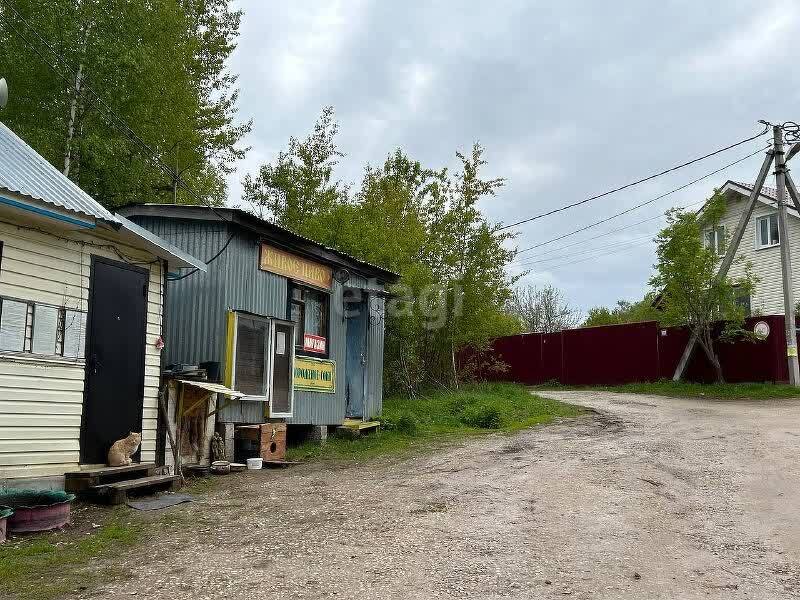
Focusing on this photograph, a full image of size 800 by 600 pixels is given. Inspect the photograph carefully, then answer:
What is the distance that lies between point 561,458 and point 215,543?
5.66 metres

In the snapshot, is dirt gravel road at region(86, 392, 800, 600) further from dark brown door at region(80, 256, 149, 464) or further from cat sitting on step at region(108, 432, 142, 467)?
dark brown door at region(80, 256, 149, 464)

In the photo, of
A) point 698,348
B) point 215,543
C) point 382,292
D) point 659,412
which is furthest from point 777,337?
point 215,543

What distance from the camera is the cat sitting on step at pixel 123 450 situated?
7777mm

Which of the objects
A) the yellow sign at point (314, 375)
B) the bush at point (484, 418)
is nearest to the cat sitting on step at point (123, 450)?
the yellow sign at point (314, 375)

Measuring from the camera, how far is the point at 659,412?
1567 centimetres

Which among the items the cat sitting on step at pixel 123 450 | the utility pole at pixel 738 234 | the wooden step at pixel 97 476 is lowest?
the wooden step at pixel 97 476

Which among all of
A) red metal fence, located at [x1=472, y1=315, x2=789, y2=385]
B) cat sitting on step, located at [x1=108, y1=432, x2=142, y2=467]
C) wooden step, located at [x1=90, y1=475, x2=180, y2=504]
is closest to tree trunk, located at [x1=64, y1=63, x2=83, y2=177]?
cat sitting on step, located at [x1=108, y1=432, x2=142, y2=467]

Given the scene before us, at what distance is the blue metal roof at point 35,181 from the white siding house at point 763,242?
2217 centimetres

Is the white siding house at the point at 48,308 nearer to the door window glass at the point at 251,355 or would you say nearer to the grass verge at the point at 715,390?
the door window glass at the point at 251,355

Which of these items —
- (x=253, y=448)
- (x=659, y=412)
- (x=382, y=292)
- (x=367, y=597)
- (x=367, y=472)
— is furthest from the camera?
(x=659, y=412)

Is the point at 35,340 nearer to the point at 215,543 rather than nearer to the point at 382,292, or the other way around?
the point at 215,543

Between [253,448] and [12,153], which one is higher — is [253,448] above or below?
below

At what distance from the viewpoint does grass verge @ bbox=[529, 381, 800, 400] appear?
60.0ft

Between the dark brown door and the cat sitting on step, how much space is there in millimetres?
116
